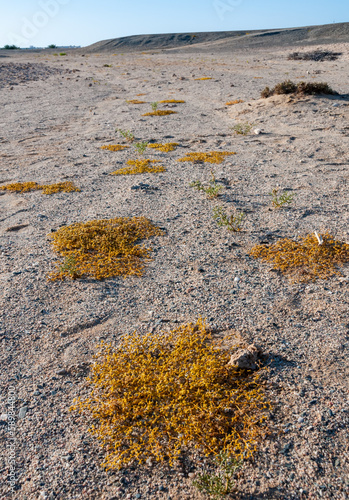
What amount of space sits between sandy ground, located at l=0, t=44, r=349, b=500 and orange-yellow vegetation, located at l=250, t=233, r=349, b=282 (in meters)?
0.15

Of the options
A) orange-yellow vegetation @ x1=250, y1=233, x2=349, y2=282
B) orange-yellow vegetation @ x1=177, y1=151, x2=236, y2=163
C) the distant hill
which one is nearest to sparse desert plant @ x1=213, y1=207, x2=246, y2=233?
orange-yellow vegetation @ x1=250, y1=233, x2=349, y2=282

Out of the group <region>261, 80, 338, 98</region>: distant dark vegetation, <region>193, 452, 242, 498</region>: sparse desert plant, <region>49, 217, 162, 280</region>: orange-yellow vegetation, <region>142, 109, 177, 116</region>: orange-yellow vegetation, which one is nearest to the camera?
<region>193, 452, 242, 498</region>: sparse desert plant

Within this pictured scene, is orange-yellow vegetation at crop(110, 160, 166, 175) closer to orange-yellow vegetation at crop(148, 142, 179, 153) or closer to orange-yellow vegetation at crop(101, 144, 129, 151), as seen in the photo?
orange-yellow vegetation at crop(148, 142, 179, 153)

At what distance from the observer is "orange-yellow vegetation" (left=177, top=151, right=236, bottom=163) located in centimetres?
759

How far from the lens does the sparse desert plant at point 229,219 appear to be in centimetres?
488

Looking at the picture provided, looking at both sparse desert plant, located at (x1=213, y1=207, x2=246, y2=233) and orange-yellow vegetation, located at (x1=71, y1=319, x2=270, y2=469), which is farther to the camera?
sparse desert plant, located at (x1=213, y1=207, x2=246, y2=233)

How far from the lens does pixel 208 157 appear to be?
7758 mm

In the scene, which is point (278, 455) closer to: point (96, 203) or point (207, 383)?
point (207, 383)

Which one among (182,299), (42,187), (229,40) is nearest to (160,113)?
(42,187)

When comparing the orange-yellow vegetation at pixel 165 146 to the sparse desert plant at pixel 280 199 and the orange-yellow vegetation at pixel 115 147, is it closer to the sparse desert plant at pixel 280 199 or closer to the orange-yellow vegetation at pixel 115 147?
the orange-yellow vegetation at pixel 115 147

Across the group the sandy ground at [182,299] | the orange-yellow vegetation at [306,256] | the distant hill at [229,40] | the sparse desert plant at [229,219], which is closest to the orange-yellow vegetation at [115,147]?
the sandy ground at [182,299]

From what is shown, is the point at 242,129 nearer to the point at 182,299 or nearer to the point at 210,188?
the point at 210,188

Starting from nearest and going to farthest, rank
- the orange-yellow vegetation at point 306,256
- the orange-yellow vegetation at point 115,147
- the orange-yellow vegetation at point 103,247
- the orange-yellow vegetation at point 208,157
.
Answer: the orange-yellow vegetation at point 306,256 → the orange-yellow vegetation at point 103,247 → the orange-yellow vegetation at point 208,157 → the orange-yellow vegetation at point 115,147

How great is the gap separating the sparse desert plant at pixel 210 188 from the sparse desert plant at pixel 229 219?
0.54 meters
